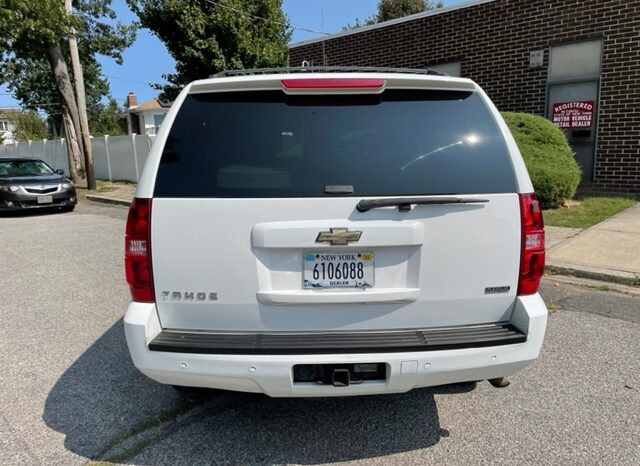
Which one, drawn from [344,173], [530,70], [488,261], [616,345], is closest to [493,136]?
[488,261]

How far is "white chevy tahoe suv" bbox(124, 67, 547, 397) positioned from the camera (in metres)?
2.42

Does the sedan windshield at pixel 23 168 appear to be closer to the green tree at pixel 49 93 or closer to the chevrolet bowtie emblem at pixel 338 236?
the chevrolet bowtie emblem at pixel 338 236

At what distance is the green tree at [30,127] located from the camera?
5306 cm

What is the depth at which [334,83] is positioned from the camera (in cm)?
255

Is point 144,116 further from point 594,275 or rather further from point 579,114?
point 594,275

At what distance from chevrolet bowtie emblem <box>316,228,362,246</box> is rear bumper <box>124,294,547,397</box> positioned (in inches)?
21.0

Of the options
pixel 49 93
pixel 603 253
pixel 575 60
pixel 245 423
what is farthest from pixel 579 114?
pixel 49 93

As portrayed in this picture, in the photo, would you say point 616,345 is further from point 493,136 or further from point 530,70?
point 530,70

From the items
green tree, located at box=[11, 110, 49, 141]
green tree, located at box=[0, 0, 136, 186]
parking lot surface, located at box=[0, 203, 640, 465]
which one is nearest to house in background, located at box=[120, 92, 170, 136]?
green tree, located at box=[11, 110, 49, 141]

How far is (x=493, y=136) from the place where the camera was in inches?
104

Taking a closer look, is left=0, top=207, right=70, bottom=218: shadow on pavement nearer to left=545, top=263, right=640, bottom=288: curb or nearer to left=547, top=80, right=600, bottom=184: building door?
left=545, top=263, right=640, bottom=288: curb

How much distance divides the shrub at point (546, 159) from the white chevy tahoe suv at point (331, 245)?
270 inches

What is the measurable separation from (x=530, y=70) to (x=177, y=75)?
11.9 m

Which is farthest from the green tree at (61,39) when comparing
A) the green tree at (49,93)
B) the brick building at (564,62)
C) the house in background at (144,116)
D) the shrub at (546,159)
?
the green tree at (49,93)
